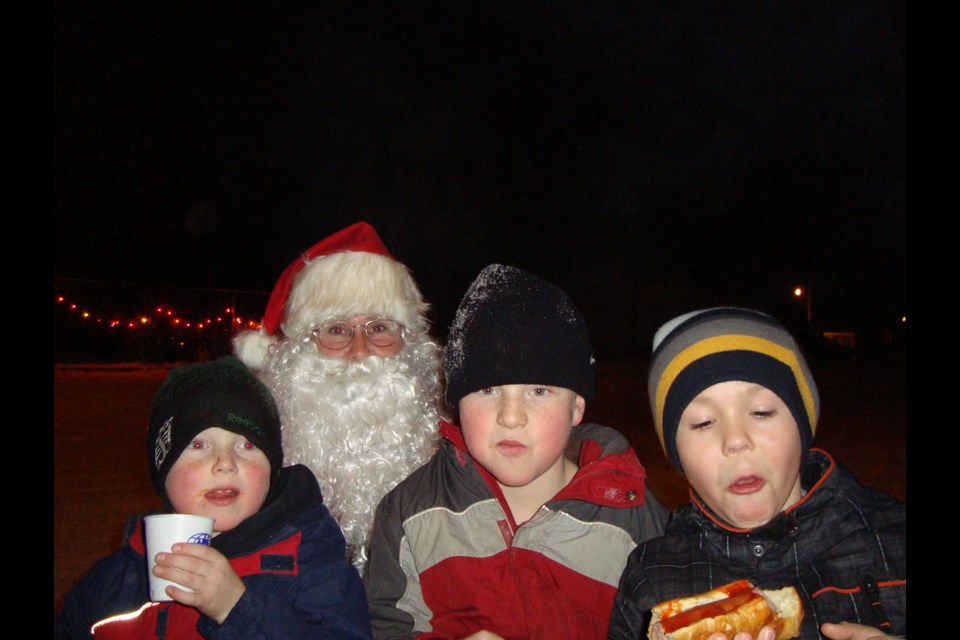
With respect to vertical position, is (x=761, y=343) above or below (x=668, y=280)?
below

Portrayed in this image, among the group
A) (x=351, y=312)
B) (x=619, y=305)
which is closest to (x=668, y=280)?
(x=619, y=305)

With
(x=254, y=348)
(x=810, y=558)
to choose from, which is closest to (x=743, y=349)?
(x=810, y=558)

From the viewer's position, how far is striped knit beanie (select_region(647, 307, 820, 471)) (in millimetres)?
1921

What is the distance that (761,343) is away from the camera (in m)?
1.97

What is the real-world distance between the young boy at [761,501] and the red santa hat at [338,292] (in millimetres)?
1886

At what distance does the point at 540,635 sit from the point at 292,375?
1879 mm

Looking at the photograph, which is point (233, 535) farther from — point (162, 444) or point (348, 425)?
point (348, 425)

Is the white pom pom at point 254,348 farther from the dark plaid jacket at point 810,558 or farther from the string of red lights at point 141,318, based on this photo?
the string of red lights at point 141,318

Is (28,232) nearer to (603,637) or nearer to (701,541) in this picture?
(701,541)

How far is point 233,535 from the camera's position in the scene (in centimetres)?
222

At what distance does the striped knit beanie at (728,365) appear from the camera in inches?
75.6

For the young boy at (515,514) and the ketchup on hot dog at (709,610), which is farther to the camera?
the young boy at (515,514)

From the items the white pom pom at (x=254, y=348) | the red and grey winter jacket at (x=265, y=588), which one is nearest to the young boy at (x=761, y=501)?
the red and grey winter jacket at (x=265, y=588)

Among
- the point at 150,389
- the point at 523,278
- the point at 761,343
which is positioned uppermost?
the point at 523,278
